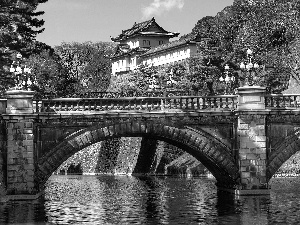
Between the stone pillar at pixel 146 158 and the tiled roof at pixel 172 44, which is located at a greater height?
the tiled roof at pixel 172 44

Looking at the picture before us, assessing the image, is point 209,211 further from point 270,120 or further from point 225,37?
point 225,37

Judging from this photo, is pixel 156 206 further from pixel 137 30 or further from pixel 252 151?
pixel 137 30

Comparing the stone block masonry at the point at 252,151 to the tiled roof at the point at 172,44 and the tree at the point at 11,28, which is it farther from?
the tiled roof at the point at 172,44

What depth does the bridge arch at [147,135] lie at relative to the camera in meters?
47.6

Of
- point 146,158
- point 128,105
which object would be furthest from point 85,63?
point 128,105

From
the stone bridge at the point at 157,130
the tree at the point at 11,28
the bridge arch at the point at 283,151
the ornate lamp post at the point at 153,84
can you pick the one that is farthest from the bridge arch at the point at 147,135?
the ornate lamp post at the point at 153,84

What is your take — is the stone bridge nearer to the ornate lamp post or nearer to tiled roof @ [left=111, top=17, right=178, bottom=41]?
the ornate lamp post

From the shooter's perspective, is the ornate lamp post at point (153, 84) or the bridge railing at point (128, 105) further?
the ornate lamp post at point (153, 84)

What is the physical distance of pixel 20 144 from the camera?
4681cm

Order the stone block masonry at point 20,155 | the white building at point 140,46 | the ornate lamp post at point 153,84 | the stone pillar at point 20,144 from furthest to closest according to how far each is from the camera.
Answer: the white building at point 140,46
the ornate lamp post at point 153,84
the stone block masonry at point 20,155
the stone pillar at point 20,144

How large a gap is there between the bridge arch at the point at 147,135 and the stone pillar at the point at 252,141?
941 millimetres

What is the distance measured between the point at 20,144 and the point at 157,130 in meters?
9.43

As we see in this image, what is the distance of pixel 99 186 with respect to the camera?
216ft

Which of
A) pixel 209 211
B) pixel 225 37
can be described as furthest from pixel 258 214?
pixel 225 37
